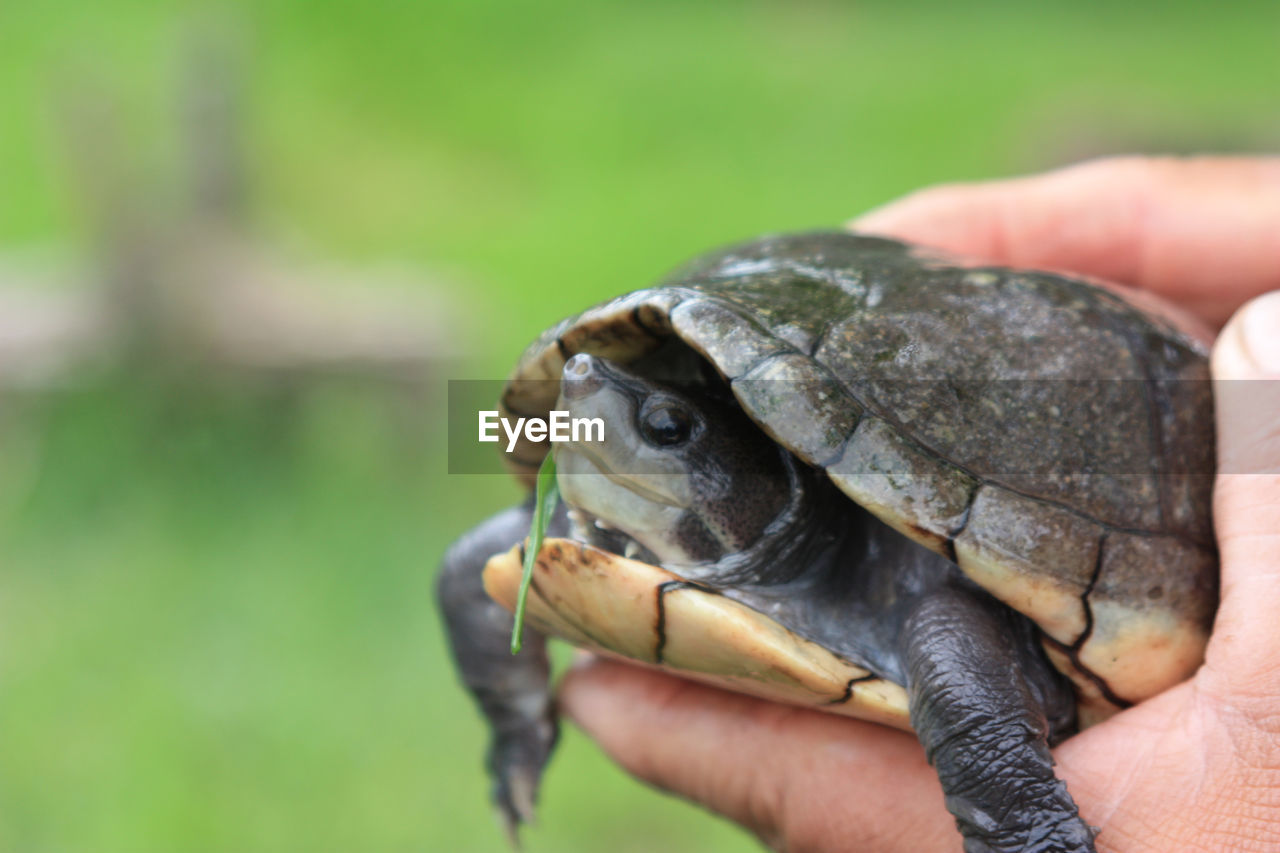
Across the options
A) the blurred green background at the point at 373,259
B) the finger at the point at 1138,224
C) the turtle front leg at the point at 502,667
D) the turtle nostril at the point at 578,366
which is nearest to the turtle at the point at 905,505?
the turtle nostril at the point at 578,366

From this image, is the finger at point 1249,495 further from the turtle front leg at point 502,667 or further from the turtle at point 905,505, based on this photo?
the turtle front leg at point 502,667

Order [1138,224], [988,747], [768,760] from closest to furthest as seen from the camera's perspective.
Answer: [988,747]
[768,760]
[1138,224]

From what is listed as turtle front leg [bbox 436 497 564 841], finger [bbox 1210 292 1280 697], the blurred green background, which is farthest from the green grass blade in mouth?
the blurred green background

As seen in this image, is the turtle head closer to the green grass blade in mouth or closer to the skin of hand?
the green grass blade in mouth

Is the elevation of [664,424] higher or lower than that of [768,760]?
higher

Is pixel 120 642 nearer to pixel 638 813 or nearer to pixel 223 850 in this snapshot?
pixel 223 850

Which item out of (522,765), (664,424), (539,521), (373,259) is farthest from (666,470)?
(373,259)

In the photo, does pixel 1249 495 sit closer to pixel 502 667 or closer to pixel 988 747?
pixel 988 747

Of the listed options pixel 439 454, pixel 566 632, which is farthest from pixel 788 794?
pixel 439 454
